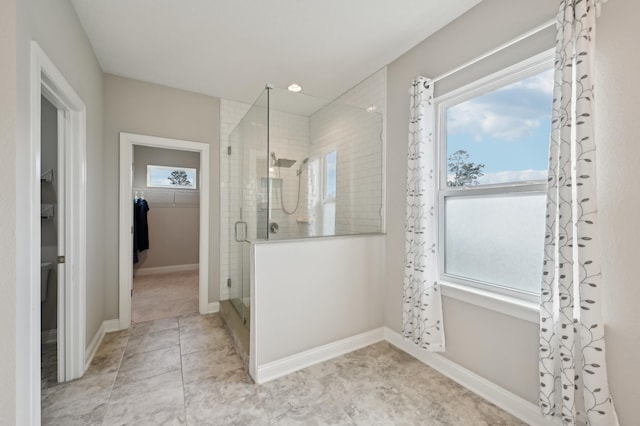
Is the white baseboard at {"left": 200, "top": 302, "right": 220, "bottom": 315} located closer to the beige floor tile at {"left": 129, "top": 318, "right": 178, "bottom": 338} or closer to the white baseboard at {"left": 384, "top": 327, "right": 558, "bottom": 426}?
the beige floor tile at {"left": 129, "top": 318, "right": 178, "bottom": 338}

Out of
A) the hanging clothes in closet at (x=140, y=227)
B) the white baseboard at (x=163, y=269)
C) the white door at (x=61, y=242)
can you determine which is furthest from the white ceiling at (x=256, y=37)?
the white baseboard at (x=163, y=269)

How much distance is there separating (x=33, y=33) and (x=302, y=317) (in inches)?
90.8

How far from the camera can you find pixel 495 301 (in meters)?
1.73

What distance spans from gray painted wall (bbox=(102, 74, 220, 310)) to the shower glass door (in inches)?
7.8

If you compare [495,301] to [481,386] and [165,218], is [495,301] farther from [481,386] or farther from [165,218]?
[165,218]

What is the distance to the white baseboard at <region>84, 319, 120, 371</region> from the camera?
214 centimetres

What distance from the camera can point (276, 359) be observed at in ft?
6.66

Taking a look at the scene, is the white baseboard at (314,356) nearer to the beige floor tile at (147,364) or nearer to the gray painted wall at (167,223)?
the beige floor tile at (147,364)

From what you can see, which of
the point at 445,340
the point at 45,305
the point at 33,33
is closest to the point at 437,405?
the point at 445,340

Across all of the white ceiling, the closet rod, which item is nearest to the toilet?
the white ceiling

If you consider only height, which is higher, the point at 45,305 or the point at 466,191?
the point at 466,191

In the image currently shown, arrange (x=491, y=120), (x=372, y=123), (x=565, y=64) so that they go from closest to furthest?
(x=565, y=64) → (x=491, y=120) → (x=372, y=123)

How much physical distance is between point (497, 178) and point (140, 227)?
18.3ft

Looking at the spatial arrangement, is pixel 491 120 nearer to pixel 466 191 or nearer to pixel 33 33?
A: pixel 466 191
